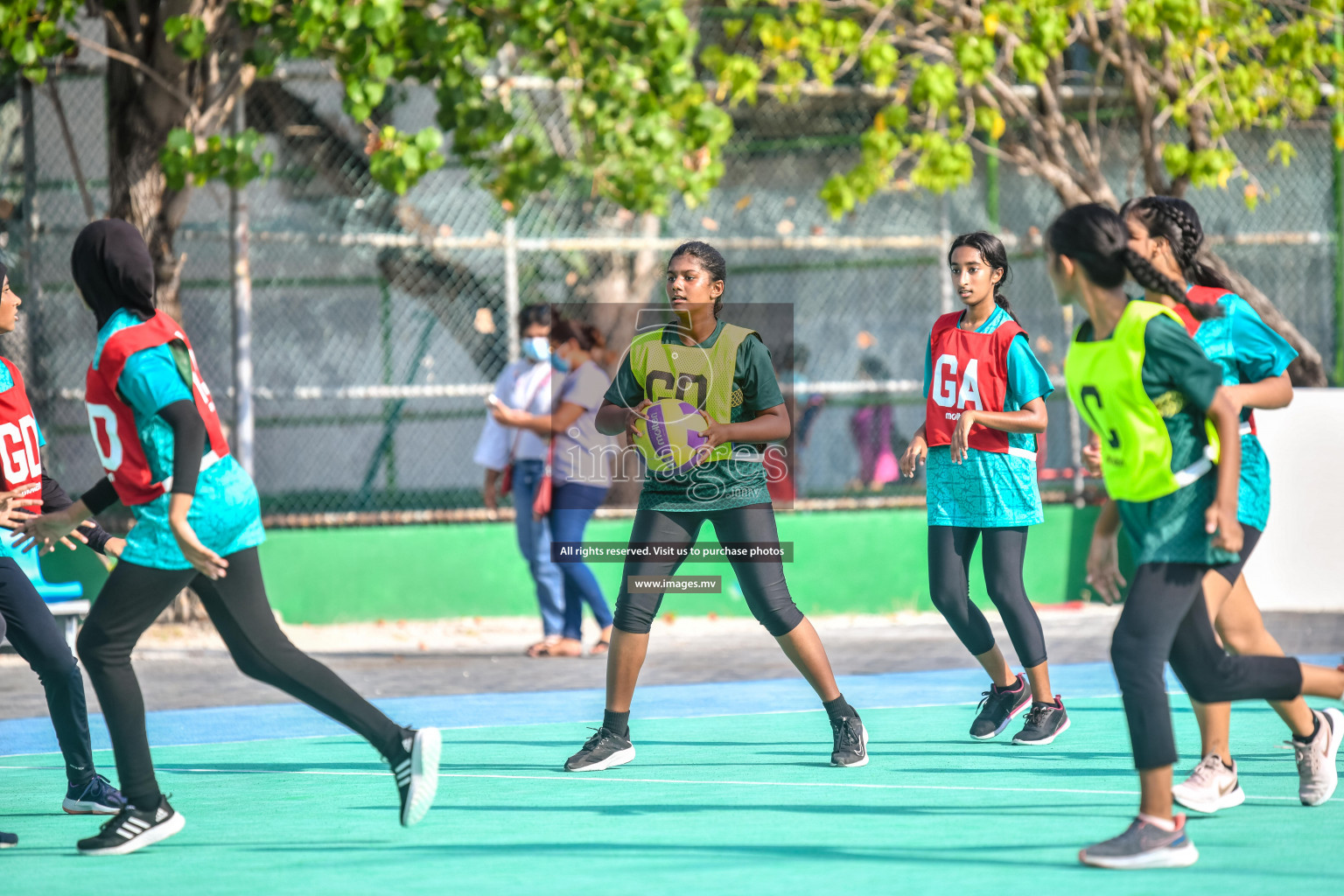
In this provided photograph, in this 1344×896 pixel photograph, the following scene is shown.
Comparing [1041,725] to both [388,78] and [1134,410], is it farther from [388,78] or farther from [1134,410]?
[388,78]

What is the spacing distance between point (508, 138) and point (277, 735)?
6.31 metres

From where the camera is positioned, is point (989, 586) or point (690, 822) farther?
point (989, 586)

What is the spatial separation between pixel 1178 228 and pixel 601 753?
112 inches

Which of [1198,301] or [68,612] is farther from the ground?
[1198,301]

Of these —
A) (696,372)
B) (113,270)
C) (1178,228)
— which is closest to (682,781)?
(696,372)

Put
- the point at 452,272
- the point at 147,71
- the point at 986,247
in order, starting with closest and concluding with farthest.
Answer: the point at 986,247
the point at 147,71
the point at 452,272

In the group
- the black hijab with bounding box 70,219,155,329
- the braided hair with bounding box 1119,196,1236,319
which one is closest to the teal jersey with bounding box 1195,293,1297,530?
the braided hair with bounding box 1119,196,1236,319

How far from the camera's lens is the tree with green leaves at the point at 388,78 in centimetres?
1002

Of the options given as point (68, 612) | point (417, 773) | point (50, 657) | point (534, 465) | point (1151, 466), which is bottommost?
point (68, 612)

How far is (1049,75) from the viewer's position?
13.6 m

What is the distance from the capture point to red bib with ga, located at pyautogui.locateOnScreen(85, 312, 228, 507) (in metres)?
4.89

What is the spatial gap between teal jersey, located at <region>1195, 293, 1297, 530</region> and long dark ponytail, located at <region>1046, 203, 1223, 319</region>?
2.03 ft

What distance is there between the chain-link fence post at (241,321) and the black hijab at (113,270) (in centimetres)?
692

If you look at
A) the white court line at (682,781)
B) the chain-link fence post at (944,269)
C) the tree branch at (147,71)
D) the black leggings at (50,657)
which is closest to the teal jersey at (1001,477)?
the white court line at (682,781)
